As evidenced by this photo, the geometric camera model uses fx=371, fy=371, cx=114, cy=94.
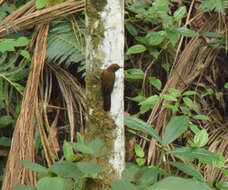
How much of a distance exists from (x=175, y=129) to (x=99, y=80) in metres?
0.54

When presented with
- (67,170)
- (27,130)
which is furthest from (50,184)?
(27,130)

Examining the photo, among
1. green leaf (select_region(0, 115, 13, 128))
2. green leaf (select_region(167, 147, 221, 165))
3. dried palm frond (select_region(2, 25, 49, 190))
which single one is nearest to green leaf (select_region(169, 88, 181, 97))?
green leaf (select_region(167, 147, 221, 165))

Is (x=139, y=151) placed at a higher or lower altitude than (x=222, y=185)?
higher

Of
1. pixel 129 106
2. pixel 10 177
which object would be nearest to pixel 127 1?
pixel 129 106

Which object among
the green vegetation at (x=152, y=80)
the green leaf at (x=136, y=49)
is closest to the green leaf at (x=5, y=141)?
the green vegetation at (x=152, y=80)

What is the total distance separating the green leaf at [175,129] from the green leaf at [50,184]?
2.02ft

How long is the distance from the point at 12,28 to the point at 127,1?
0.79 meters

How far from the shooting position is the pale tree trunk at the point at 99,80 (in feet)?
5.13

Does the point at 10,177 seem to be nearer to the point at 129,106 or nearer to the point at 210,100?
the point at 129,106

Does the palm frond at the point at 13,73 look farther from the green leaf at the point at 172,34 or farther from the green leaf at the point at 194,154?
the green leaf at the point at 194,154

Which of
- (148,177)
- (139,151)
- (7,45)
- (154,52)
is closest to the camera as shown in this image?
(148,177)

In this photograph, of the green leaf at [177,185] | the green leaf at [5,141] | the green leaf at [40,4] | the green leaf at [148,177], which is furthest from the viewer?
the green leaf at [40,4]

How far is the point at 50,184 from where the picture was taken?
142 cm

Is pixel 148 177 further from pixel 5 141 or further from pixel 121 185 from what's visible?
pixel 5 141
